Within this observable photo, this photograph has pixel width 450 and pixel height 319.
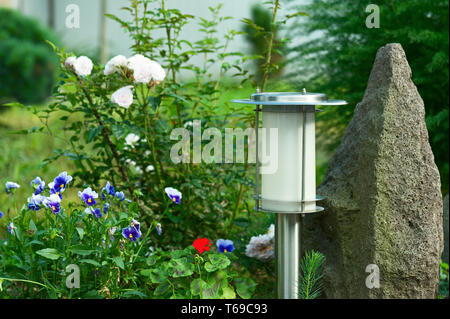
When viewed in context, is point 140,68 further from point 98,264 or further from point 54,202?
point 98,264

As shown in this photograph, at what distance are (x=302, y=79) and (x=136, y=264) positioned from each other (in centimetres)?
259

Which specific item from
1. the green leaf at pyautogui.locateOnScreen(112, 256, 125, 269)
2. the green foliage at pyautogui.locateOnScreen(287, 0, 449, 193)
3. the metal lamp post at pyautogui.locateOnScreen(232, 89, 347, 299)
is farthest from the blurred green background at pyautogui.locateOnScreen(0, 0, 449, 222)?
the green leaf at pyautogui.locateOnScreen(112, 256, 125, 269)

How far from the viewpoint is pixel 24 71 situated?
7.75 meters

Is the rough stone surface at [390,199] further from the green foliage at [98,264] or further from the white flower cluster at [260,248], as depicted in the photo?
the green foliage at [98,264]

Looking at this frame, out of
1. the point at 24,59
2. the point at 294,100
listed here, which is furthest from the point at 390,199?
the point at 24,59

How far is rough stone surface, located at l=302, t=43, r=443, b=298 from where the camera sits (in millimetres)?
2459

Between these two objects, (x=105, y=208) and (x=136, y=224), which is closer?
(x=136, y=224)

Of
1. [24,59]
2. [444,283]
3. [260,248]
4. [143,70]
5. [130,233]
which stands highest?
[24,59]

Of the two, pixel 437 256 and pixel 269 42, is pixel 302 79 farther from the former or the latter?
pixel 437 256

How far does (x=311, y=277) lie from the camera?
8.52 feet

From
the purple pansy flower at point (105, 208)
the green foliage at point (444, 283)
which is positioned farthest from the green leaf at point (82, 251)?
the green foliage at point (444, 283)

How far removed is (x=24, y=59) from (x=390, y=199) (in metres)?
6.57

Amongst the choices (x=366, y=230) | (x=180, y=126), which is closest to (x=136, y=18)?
(x=180, y=126)

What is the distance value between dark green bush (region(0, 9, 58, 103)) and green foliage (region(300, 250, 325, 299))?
20.0 ft
